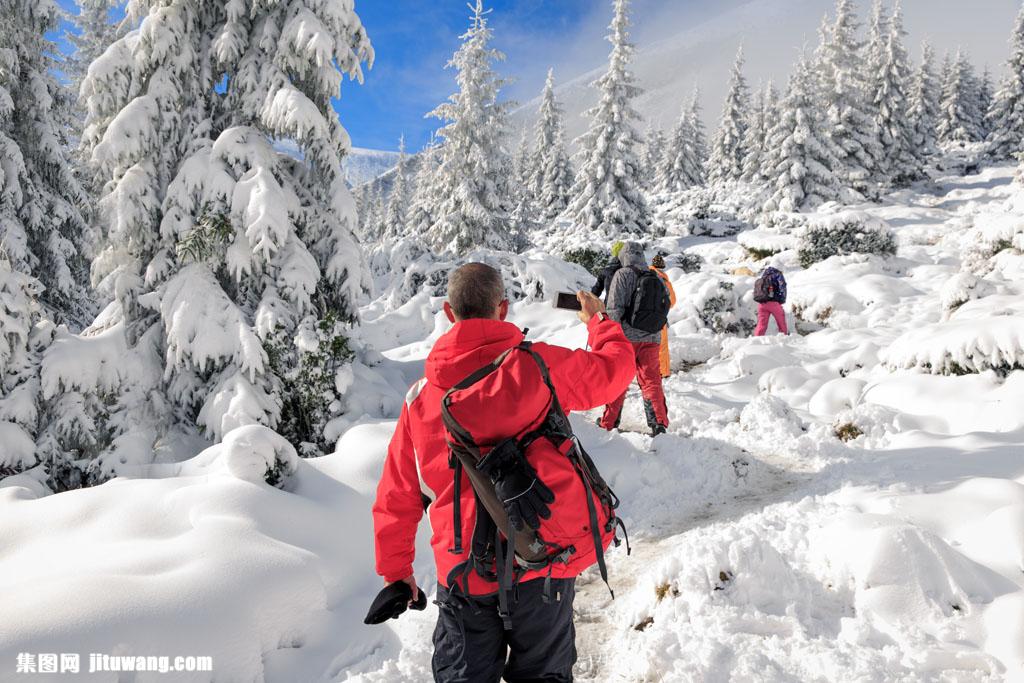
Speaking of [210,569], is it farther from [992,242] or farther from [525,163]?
[525,163]

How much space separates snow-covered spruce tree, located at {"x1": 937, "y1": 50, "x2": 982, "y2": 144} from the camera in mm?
48500

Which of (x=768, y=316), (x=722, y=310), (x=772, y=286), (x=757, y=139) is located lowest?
(x=768, y=316)

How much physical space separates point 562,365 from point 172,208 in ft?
26.5

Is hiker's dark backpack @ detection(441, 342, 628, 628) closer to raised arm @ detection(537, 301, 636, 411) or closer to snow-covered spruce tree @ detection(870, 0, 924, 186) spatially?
raised arm @ detection(537, 301, 636, 411)

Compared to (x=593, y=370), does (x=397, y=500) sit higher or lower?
lower

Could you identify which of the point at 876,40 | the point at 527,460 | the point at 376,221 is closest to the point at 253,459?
the point at 527,460

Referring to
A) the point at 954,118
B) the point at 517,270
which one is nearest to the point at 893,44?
the point at 954,118

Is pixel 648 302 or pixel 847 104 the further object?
pixel 847 104

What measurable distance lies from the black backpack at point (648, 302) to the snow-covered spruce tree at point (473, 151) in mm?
15193

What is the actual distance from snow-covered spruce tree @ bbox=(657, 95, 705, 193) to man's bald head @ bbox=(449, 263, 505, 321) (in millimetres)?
53820

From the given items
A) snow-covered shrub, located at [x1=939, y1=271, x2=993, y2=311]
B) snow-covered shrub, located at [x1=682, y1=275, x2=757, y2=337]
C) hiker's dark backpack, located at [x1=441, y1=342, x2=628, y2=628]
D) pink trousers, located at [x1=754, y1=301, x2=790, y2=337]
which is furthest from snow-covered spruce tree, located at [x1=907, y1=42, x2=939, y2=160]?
hiker's dark backpack, located at [x1=441, y1=342, x2=628, y2=628]

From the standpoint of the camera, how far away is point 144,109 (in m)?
7.75

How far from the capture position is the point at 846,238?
18.2m

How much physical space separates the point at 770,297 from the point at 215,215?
1079 centimetres
